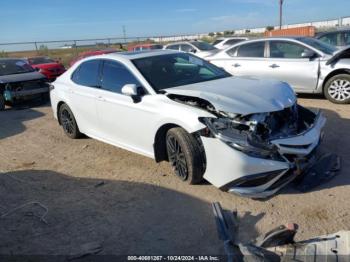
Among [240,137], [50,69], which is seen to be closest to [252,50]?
[240,137]

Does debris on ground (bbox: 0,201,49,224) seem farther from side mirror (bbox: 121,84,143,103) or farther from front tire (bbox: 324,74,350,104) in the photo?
front tire (bbox: 324,74,350,104)

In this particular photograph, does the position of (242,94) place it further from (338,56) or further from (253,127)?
(338,56)

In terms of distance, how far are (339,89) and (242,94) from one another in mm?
4638

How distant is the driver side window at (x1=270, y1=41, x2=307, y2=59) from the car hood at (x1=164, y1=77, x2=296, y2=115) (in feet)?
13.4

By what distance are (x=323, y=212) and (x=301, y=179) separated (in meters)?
0.64

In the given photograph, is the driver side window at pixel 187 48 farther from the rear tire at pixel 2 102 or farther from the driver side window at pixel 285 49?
the rear tire at pixel 2 102

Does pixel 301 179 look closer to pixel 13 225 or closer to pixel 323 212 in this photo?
pixel 323 212

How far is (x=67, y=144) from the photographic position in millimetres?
7051

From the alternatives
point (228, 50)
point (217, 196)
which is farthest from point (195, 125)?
point (228, 50)

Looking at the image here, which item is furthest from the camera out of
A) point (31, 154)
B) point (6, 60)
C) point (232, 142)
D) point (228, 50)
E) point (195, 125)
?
point (6, 60)

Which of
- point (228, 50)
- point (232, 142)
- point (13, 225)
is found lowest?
point (13, 225)

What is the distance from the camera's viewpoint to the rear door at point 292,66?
336 inches

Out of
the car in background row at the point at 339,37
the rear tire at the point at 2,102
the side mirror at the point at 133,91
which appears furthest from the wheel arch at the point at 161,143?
the car in background row at the point at 339,37

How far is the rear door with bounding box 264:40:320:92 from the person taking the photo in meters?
8.52
